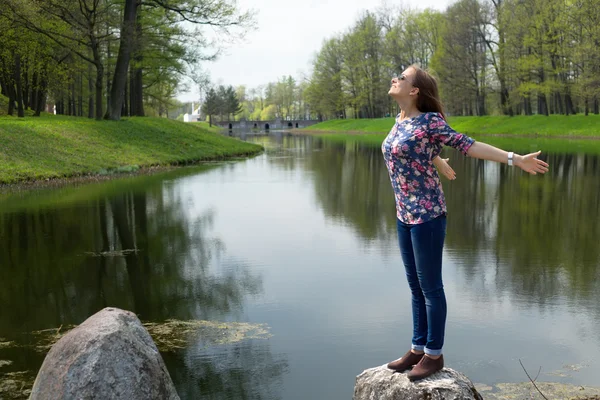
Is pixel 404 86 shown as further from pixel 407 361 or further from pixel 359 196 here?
pixel 359 196

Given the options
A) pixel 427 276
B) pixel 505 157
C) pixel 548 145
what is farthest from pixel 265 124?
pixel 505 157

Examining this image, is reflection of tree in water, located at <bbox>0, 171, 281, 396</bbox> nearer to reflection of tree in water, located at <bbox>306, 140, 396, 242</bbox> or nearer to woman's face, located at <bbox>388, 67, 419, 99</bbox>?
woman's face, located at <bbox>388, 67, 419, 99</bbox>

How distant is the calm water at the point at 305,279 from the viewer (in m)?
5.05

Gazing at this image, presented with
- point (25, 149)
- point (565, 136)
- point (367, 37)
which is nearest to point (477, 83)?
point (565, 136)

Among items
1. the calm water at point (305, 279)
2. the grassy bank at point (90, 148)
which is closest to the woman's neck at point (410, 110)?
the calm water at point (305, 279)

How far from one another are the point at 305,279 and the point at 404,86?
4124 mm

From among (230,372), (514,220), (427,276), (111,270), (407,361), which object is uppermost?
(427,276)

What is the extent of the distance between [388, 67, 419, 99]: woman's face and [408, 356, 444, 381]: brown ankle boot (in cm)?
161

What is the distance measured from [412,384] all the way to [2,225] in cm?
941

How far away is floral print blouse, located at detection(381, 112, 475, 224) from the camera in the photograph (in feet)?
12.3

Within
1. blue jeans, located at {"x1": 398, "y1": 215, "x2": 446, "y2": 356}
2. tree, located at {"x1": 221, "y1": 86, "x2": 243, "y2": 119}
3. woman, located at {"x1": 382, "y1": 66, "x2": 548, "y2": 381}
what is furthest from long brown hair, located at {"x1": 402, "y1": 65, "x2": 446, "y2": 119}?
tree, located at {"x1": 221, "y1": 86, "x2": 243, "y2": 119}

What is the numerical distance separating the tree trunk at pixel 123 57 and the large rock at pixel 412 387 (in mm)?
25362

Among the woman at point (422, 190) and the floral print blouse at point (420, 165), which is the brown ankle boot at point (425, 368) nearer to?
the woman at point (422, 190)

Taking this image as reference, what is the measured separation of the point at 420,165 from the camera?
3.78m
